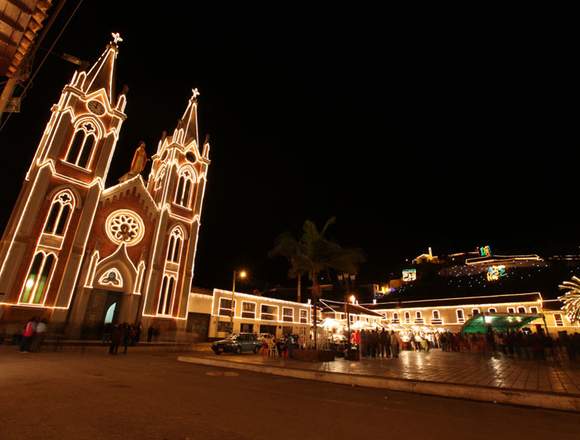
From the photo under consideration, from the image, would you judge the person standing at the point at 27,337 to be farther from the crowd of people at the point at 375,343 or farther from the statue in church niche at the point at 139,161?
the statue in church niche at the point at 139,161

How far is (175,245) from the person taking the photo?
32125 millimetres

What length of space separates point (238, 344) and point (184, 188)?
1947 cm

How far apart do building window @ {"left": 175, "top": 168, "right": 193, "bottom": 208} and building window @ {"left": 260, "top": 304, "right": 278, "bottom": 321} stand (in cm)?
1685

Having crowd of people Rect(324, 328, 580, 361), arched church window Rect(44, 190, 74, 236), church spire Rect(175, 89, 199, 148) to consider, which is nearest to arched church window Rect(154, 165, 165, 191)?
church spire Rect(175, 89, 199, 148)

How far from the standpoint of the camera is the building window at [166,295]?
29.0 m

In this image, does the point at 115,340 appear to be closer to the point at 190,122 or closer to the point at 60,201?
the point at 60,201

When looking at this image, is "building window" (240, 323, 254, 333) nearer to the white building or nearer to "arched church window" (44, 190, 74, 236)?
the white building

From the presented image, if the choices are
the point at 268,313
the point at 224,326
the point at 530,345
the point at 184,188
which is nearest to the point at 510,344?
the point at 530,345

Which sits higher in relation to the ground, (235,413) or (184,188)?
(184,188)

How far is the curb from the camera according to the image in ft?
22.6

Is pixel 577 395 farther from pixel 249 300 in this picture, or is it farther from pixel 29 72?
pixel 249 300

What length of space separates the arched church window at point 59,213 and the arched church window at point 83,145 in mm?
3582

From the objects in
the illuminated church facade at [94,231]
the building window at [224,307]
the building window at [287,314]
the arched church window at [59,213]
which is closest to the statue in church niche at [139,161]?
the illuminated church facade at [94,231]

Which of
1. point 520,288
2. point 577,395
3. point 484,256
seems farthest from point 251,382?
point 484,256
